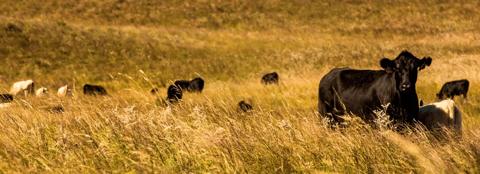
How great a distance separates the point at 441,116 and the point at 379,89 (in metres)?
1.26

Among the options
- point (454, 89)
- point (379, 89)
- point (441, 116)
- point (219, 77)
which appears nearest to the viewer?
point (441, 116)

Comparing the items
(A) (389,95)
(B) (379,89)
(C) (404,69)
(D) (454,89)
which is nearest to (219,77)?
(D) (454,89)

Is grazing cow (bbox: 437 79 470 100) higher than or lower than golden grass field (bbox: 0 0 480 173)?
lower

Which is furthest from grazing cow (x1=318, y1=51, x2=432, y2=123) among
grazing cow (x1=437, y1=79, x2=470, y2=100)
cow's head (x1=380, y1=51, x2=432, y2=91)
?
grazing cow (x1=437, y1=79, x2=470, y2=100)

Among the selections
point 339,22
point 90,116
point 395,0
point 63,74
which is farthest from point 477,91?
point 395,0

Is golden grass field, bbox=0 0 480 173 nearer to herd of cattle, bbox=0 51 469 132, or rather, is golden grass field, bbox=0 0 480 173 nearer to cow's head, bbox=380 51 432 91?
herd of cattle, bbox=0 51 469 132

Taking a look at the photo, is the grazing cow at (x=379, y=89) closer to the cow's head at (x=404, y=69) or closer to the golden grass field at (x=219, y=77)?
the cow's head at (x=404, y=69)

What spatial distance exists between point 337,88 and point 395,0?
208ft

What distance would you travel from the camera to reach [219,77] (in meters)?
37.4

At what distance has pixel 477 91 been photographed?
57.0ft

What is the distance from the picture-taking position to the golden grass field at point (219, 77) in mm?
5398

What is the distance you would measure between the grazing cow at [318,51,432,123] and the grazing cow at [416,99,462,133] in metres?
0.30

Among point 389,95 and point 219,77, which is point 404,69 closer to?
point 389,95

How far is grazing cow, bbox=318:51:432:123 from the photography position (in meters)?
9.38
